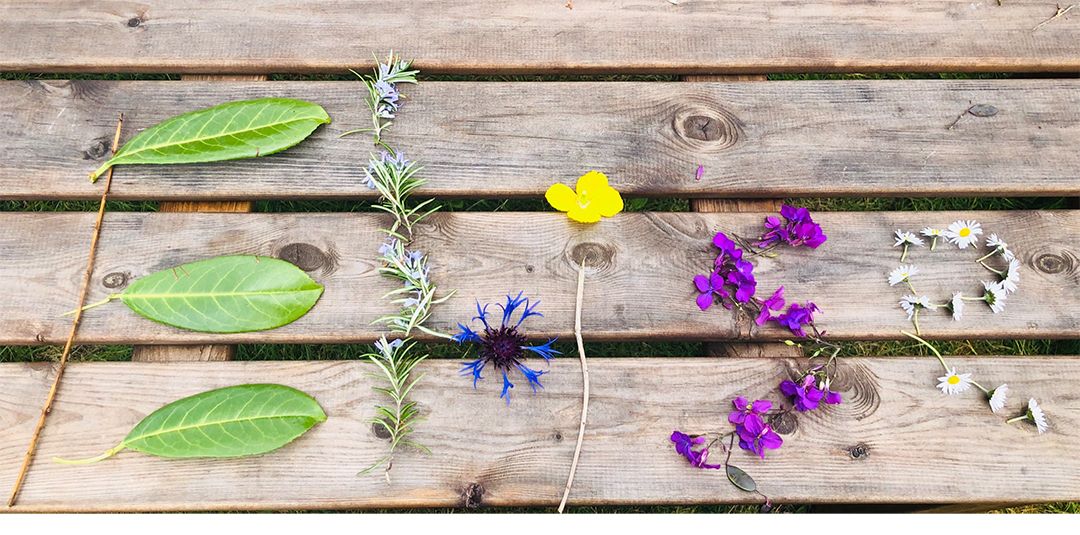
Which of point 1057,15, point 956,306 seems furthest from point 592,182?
point 1057,15

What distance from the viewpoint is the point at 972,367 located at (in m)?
1.33

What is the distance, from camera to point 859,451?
4.23 feet

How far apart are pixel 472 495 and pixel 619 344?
1.67ft

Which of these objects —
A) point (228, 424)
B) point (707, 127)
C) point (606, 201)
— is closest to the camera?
point (228, 424)

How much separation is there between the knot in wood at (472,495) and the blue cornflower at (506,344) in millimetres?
153

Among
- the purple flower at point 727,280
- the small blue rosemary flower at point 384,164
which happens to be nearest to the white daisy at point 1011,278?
the purple flower at point 727,280

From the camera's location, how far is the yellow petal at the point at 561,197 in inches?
52.4

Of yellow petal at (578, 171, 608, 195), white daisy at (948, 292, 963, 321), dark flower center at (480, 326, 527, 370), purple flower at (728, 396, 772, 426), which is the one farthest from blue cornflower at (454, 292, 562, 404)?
white daisy at (948, 292, 963, 321)

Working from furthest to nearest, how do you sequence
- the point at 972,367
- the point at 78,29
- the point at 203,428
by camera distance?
the point at 78,29
the point at 972,367
the point at 203,428

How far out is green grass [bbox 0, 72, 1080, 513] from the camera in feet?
5.07

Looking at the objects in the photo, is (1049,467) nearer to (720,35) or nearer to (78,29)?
(720,35)

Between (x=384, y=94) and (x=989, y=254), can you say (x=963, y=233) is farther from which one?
(x=384, y=94)

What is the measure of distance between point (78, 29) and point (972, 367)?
1.81 m

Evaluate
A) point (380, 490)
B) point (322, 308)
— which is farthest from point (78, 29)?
point (380, 490)
